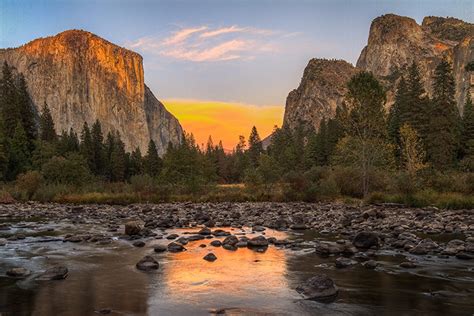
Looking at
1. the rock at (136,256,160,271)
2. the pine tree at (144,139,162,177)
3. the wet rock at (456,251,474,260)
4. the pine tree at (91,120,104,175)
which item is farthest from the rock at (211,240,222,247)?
the pine tree at (144,139,162,177)

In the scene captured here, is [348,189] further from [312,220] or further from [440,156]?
[440,156]

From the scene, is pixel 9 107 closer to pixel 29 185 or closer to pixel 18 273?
pixel 29 185

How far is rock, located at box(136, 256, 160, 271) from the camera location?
995 cm

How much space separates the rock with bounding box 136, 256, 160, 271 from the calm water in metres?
0.25

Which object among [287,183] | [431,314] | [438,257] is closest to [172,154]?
[287,183]

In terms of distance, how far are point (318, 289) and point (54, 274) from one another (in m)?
5.63

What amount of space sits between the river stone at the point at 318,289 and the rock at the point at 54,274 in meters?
5.13

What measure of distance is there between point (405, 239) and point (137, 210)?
18316 millimetres

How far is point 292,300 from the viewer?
7309mm

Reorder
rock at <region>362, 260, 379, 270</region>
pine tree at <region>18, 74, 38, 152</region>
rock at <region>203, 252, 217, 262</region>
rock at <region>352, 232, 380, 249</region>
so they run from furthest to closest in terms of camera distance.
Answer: pine tree at <region>18, 74, 38, 152</region>, rock at <region>352, 232, 380, 249</region>, rock at <region>203, 252, 217, 262</region>, rock at <region>362, 260, 379, 270</region>

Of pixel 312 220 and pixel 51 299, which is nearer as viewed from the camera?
pixel 51 299

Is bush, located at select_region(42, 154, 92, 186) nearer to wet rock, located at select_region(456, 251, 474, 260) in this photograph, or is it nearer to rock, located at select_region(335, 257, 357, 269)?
rock, located at select_region(335, 257, 357, 269)

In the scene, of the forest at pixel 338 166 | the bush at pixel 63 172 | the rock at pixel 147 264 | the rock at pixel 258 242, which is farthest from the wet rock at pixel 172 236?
the bush at pixel 63 172

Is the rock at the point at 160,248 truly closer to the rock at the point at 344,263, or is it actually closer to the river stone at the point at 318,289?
the rock at the point at 344,263
